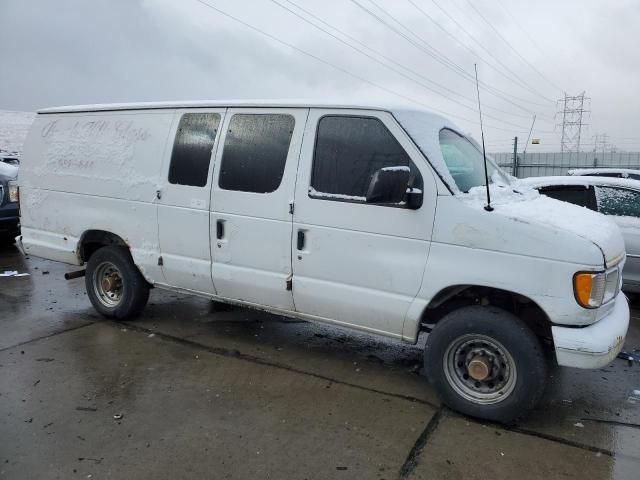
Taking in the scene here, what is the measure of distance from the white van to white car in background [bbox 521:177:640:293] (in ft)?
7.39

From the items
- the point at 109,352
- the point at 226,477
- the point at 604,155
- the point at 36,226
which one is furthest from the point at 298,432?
the point at 604,155

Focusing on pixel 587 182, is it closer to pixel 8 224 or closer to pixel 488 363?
pixel 488 363

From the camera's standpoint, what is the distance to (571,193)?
6371 mm

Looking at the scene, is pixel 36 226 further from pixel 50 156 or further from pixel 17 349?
pixel 17 349

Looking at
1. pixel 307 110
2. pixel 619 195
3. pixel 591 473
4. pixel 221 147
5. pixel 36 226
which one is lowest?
pixel 591 473

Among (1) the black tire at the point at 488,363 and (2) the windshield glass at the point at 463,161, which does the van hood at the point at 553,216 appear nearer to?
(2) the windshield glass at the point at 463,161

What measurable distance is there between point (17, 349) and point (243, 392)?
88.4 inches

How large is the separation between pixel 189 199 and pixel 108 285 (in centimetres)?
156

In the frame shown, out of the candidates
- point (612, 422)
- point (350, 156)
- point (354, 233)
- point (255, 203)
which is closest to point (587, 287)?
point (612, 422)

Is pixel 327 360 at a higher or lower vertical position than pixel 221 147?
lower

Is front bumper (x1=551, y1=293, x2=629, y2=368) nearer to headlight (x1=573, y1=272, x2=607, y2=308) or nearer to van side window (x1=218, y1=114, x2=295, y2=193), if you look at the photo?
headlight (x1=573, y1=272, x2=607, y2=308)

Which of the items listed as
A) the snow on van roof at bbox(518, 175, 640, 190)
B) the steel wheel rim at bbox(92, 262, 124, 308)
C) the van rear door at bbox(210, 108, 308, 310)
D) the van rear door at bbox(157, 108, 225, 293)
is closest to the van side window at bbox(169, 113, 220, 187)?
the van rear door at bbox(157, 108, 225, 293)

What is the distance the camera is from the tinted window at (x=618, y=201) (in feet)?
20.1

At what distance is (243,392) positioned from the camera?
3811 millimetres
